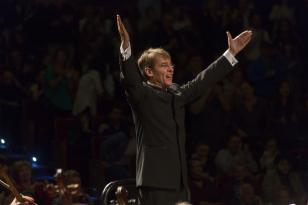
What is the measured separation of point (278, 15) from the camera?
11992mm

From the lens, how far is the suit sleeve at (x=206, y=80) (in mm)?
5031

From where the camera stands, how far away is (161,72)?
16.2 ft

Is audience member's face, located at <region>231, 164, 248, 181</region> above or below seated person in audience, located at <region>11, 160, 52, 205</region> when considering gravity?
above

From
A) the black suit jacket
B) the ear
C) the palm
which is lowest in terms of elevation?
the black suit jacket

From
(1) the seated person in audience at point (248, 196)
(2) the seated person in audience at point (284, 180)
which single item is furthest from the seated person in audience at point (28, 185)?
(2) the seated person in audience at point (284, 180)

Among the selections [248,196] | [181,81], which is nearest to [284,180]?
[248,196]

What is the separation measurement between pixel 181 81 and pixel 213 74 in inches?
208

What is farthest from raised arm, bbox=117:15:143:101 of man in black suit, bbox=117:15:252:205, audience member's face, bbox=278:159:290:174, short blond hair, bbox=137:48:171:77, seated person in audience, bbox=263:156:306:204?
audience member's face, bbox=278:159:290:174

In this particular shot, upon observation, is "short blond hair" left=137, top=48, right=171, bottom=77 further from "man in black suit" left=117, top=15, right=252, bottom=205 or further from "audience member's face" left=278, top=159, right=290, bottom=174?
"audience member's face" left=278, top=159, right=290, bottom=174

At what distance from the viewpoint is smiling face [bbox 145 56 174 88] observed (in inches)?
194

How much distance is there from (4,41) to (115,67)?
1385mm

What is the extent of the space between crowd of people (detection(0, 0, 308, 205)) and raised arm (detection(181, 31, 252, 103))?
390 centimetres

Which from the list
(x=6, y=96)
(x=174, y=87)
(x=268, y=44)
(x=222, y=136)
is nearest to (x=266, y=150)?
(x=222, y=136)

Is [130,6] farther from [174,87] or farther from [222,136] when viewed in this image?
[174,87]
